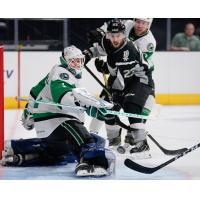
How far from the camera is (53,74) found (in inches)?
141

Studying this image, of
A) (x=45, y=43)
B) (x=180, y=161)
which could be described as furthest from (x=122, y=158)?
(x=45, y=43)

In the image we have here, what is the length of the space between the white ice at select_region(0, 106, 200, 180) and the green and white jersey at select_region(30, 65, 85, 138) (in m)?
0.24

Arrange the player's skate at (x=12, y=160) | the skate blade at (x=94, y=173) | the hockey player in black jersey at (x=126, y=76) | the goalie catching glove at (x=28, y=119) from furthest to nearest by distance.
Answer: the hockey player in black jersey at (x=126, y=76) < the goalie catching glove at (x=28, y=119) < the player's skate at (x=12, y=160) < the skate blade at (x=94, y=173)

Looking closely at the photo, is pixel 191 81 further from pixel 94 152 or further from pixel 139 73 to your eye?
pixel 94 152

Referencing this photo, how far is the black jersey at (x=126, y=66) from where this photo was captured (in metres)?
4.09

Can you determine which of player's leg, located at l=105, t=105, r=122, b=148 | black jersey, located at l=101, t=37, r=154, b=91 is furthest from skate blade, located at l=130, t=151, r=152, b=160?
black jersey, located at l=101, t=37, r=154, b=91

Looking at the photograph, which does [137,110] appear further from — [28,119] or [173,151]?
[28,119]

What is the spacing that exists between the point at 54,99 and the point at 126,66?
2.37ft

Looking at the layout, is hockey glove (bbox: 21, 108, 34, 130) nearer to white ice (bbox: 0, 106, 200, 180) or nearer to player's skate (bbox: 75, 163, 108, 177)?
white ice (bbox: 0, 106, 200, 180)

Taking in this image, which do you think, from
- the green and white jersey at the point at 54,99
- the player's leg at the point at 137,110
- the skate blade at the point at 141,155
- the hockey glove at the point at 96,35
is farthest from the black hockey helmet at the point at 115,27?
the skate blade at the point at 141,155

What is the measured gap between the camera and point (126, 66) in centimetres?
413

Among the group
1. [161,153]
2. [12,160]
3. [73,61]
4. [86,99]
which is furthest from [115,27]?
[12,160]

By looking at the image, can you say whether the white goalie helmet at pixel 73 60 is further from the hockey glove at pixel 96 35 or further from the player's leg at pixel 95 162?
the hockey glove at pixel 96 35

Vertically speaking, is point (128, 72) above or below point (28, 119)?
above
